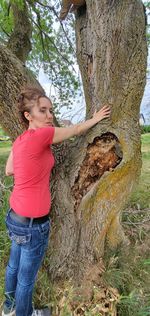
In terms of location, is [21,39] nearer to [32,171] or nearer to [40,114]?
[40,114]

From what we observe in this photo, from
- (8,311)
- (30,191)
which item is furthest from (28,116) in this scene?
(8,311)

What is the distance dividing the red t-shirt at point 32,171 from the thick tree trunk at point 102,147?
599mm

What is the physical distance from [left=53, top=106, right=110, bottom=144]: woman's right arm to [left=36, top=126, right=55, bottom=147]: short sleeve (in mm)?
41

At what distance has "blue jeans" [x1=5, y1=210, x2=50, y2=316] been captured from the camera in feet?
7.39

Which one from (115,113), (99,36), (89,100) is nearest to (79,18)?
(99,36)

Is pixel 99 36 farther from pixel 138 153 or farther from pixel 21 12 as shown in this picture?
pixel 21 12

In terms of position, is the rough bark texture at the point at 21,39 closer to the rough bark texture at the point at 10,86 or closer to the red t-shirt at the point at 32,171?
the rough bark texture at the point at 10,86

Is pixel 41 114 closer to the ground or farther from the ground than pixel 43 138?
farther from the ground

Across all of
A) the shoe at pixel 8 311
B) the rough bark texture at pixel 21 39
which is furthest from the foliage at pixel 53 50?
the shoe at pixel 8 311

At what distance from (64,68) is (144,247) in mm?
4495

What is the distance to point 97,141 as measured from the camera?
2.72 m

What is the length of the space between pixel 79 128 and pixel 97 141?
0.33 metres

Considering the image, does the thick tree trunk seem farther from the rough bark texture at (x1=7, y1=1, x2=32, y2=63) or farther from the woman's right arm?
the rough bark texture at (x1=7, y1=1, x2=32, y2=63)

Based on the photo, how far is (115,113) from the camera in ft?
8.74
